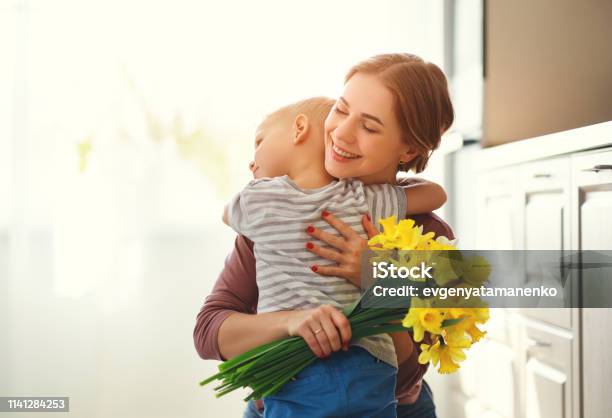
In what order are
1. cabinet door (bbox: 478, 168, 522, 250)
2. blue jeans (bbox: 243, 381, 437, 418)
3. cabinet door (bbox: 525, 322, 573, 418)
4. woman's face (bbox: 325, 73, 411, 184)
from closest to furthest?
woman's face (bbox: 325, 73, 411, 184)
blue jeans (bbox: 243, 381, 437, 418)
cabinet door (bbox: 525, 322, 573, 418)
cabinet door (bbox: 478, 168, 522, 250)

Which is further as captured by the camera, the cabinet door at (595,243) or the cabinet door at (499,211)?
the cabinet door at (499,211)

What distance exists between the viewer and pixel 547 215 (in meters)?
2.16

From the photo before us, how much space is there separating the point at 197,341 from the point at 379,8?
254 centimetres


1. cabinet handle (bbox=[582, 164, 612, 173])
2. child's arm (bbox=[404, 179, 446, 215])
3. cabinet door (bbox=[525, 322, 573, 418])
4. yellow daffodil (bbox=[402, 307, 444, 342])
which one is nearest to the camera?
yellow daffodil (bbox=[402, 307, 444, 342])

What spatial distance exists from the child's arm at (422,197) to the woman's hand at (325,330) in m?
0.33

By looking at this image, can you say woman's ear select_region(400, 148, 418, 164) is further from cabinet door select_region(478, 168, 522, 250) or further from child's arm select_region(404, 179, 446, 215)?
cabinet door select_region(478, 168, 522, 250)

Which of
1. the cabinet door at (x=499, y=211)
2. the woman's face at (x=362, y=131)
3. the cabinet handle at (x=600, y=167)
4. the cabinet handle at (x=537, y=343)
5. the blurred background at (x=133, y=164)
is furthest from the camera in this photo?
the blurred background at (x=133, y=164)

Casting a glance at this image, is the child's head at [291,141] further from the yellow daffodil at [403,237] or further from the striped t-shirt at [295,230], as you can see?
the yellow daffodil at [403,237]

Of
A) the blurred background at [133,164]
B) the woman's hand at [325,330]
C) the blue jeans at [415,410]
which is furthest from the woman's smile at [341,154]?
the blurred background at [133,164]

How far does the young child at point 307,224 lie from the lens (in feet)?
→ 3.49

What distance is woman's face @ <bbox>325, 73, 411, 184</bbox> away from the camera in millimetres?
1164

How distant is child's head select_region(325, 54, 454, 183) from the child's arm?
0.09m

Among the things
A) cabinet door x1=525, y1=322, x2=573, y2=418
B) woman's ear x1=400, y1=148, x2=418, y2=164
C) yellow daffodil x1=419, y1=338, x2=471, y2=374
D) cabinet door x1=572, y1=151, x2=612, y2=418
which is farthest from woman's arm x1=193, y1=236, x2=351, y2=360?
cabinet door x1=525, y1=322, x2=573, y2=418

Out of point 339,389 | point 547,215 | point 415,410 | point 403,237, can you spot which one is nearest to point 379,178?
point 403,237
